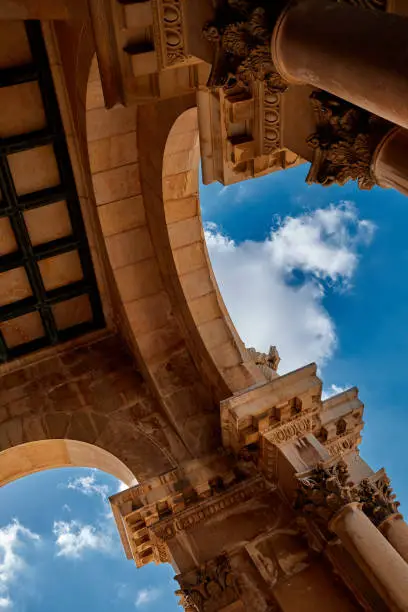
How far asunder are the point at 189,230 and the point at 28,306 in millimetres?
2755

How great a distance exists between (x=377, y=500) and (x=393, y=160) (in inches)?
168

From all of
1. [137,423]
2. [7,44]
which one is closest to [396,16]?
[7,44]

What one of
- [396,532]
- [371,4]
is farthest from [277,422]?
[371,4]

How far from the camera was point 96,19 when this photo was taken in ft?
16.7

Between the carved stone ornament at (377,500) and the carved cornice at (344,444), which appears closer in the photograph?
the carved stone ornament at (377,500)

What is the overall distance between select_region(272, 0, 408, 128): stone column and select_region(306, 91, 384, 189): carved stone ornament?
0.83ft

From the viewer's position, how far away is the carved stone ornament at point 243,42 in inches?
153

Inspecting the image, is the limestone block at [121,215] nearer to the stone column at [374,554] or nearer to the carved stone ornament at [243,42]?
the carved stone ornament at [243,42]

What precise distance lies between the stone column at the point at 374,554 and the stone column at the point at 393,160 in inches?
151

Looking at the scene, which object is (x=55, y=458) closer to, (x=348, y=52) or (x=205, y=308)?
(x=205, y=308)

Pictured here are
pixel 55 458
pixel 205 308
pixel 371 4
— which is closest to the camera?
pixel 371 4

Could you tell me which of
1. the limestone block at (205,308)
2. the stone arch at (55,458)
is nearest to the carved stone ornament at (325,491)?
the stone arch at (55,458)

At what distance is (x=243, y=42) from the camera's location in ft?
13.3

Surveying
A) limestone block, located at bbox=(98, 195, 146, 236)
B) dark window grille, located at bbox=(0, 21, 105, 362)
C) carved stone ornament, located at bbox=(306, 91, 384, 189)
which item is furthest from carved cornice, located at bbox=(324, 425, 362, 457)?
carved stone ornament, located at bbox=(306, 91, 384, 189)
